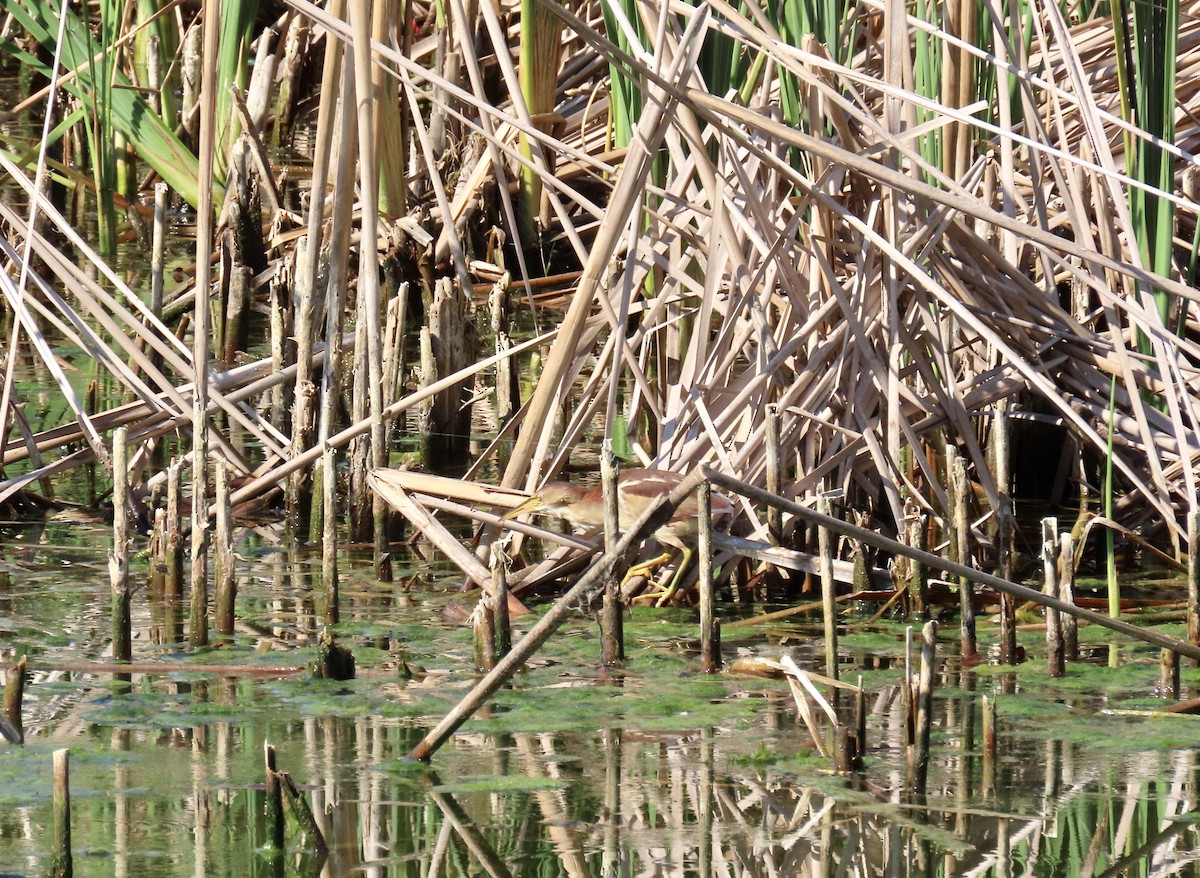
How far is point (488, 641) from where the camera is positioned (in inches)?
182

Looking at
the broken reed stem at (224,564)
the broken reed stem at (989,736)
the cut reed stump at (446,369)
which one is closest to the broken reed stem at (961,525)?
the broken reed stem at (989,736)

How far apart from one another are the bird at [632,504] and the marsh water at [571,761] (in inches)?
9.9

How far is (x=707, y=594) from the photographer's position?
4441mm

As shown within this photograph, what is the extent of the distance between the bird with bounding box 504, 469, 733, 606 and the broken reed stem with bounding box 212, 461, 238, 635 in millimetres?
847

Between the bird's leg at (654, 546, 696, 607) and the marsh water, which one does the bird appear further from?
the marsh water

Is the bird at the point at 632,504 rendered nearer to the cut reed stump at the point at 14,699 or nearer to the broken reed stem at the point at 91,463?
the cut reed stump at the point at 14,699

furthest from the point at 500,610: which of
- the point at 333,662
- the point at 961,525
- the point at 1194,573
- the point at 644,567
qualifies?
the point at 1194,573

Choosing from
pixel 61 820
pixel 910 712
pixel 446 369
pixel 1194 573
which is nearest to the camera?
pixel 61 820

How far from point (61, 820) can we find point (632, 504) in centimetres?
237

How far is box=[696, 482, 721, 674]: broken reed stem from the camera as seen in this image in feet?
14.0

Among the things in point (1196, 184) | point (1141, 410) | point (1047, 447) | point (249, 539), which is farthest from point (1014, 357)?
point (249, 539)

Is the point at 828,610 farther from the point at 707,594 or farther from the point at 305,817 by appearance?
the point at 305,817

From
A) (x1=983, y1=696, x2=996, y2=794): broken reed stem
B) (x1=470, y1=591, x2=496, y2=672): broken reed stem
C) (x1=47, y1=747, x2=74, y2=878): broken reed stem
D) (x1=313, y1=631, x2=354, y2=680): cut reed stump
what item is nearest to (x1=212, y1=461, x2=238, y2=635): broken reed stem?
(x1=313, y1=631, x2=354, y2=680): cut reed stump

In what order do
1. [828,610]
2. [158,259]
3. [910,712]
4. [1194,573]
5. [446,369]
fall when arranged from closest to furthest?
[910,712] → [828,610] → [1194,573] → [158,259] → [446,369]
